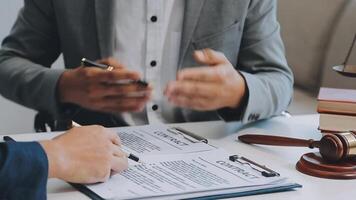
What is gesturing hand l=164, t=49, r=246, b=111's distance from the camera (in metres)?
1.08

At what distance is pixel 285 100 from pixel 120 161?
0.55 meters

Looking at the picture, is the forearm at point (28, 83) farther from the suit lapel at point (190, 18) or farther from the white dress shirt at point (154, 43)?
the suit lapel at point (190, 18)

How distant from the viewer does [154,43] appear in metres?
1.43

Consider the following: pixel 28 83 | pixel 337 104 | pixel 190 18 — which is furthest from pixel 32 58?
pixel 337 104

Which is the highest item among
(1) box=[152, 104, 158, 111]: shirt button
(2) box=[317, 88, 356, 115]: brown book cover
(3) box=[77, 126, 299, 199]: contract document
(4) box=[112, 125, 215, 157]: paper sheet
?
(2) box=[317, 88, 356, 115]: brown book cover

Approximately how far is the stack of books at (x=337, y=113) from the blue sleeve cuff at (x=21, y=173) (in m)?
0.56

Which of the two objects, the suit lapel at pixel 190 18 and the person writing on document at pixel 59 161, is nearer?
the person writing on document at pixel 59 161

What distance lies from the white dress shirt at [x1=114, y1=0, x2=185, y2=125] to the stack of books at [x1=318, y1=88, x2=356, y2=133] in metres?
0.42

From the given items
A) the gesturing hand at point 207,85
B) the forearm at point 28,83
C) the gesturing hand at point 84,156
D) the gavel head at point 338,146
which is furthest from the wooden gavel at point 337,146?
the forearm at point 28,83

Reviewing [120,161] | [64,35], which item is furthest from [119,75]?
[64,35]

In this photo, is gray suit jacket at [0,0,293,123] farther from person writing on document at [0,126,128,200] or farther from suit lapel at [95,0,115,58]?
person writing on document at [0,126,128,200]

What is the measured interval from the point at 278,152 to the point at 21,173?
1.61 feet

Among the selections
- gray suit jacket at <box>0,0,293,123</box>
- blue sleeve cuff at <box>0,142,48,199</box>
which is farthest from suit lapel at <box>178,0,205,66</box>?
blue sleeve cuff at <box>0,142,48,199</box>

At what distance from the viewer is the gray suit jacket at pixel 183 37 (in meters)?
1.37
